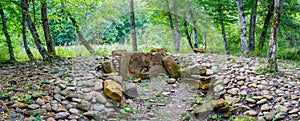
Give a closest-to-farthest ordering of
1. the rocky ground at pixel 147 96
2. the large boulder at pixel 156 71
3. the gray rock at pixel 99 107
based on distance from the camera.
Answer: the rocky ground at pixel 147 96, the gray rock at pixel 99 107, the large boulder at pixel 156 71

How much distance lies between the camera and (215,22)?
10.4 m

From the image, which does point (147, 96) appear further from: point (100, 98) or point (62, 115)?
point (62, 115)

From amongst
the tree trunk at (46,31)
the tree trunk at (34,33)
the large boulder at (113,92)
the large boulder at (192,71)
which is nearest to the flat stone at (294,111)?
the large boulder at (192,71)

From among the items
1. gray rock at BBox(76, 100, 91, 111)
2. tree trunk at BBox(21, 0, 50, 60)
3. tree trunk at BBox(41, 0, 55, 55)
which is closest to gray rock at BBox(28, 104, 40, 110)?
gray rock at BBox(76, 100, 91, 111)

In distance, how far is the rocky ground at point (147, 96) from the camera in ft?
13.1

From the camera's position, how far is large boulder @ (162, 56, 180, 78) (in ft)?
22.3

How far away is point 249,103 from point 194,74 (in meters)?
1.99

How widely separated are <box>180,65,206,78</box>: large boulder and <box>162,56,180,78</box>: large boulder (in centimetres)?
17

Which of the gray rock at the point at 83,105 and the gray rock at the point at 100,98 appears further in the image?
the gray rock at the point at 100,98

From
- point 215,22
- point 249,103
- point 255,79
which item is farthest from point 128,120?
point 215,22

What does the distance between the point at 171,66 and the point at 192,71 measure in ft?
2.16

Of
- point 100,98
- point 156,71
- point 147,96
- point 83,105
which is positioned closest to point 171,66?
point 156,71

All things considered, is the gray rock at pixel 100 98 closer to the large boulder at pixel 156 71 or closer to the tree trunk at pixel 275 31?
the large boulder at pixel 156 71

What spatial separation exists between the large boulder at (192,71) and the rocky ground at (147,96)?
0.27m
